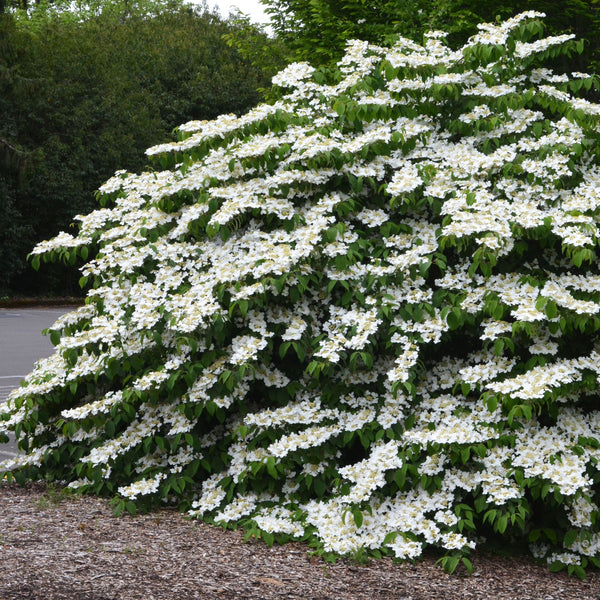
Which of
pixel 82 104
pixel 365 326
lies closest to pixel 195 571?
pixel 365 326

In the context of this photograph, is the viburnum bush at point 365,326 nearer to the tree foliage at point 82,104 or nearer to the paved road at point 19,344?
the paved road at point 19,344

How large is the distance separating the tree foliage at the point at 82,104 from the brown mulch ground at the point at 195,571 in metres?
19.3

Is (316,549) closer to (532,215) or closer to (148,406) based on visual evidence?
(148,406)

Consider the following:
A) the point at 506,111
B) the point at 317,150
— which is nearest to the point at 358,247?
the point at 317,150

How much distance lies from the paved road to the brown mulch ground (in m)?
2.47

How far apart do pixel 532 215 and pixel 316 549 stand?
6.88 ft

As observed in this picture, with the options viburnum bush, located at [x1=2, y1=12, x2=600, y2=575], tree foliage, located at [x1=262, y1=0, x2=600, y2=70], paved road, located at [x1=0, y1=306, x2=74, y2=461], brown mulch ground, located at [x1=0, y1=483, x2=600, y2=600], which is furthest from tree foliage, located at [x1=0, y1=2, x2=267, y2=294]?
brown mulch ground, located at [x1=0, y1=483, x2=600, y2=600]

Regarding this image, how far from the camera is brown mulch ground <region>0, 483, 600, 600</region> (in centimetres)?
334

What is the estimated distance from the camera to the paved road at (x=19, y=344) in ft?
30.9

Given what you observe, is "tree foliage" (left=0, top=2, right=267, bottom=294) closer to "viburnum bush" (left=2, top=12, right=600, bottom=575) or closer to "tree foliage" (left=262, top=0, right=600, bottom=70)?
"tree foliage" (left=262, top=0, right=600, bottom=70)

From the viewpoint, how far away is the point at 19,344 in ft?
43.5

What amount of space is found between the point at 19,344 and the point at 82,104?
13.7 meters

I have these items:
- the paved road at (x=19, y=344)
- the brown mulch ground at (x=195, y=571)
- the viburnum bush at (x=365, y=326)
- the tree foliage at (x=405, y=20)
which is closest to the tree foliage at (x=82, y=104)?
the paved road at (x=19, y=344)

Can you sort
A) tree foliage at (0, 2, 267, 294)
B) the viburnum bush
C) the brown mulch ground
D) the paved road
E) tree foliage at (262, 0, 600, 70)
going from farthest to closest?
tree foliage at (0, 2, 267, 294) → tree foliage at (262, 0, 600, 70) → the paved road → the viburnum bush → the brown mulch ground
